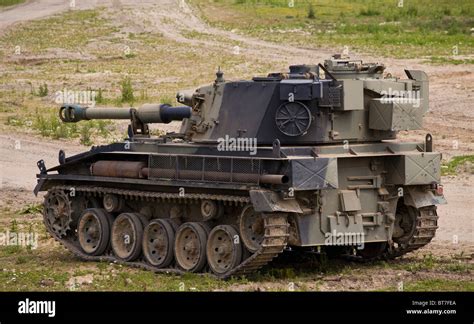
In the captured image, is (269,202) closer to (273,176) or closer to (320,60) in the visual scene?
(273,176)

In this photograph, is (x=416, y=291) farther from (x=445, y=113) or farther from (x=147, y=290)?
(x=445, y=113)

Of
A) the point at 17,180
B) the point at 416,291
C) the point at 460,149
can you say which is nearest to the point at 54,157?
the point at 17,180

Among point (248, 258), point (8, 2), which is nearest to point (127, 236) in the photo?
point (248, 258)

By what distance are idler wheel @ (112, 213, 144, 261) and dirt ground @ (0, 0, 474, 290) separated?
138 inches

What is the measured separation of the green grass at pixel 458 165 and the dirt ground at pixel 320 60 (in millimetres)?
426

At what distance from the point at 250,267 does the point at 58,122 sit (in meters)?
19.0

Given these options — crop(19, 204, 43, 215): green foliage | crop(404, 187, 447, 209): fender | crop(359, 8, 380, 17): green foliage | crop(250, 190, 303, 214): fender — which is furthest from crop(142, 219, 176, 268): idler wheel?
crop(359, 8, 380, 17): green foliage

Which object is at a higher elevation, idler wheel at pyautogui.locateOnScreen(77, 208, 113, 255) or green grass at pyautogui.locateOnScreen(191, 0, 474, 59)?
green grass at pyautogui.locateOnScreen(191, 0, 474, 59)

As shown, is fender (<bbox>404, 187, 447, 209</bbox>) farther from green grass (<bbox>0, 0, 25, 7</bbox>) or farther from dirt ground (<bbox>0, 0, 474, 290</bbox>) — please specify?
green grass (<bbox>0, 0, 25, 7</bbox>)

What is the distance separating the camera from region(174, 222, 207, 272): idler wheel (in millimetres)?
21097

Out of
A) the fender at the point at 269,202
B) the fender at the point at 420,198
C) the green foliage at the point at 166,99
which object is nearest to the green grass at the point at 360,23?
the green foliage at the point at 166,99

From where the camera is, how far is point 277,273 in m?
20.9

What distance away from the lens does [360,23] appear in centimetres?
5469

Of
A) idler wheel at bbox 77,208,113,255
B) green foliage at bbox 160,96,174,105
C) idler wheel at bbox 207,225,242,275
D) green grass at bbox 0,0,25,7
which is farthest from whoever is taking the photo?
green grass at bbox 0,0,25,7
